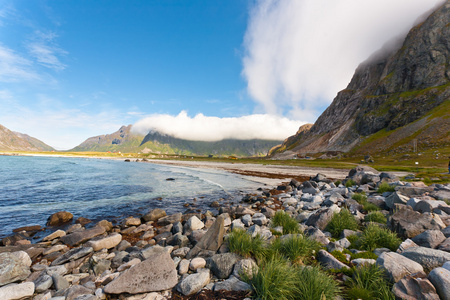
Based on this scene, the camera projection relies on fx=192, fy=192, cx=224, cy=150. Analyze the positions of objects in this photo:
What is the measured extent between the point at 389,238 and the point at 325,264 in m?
3.92

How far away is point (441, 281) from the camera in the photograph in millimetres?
4984

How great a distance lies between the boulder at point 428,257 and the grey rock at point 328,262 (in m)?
2.18

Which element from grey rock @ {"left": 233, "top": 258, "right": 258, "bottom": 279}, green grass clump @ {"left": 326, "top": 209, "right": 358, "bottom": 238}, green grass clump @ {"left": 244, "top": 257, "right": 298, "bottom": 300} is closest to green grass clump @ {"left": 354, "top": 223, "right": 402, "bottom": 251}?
green grass clump @ {"left": 326, "top": 209, "right": 358, "bottom": 238}

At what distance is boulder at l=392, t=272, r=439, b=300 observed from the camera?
192 inches

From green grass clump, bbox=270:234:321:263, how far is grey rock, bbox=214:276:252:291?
1789 millimetres

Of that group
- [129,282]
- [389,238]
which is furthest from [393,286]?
[129,282]

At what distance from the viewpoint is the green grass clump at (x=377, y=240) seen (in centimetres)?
867

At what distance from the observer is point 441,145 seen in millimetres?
101438

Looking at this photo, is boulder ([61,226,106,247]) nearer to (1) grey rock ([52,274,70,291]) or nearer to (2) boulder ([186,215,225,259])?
(1) grey rock ([52,274,70,291])

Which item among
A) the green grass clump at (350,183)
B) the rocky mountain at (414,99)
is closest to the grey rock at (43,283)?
the green grass clump at (350,183)

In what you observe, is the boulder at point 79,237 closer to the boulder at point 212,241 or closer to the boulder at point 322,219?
the boulder at point 212,241

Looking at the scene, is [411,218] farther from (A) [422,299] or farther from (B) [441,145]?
(B) [441,145]

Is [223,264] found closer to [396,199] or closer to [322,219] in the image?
[322,219]

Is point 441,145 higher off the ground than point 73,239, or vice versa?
point 441,145
